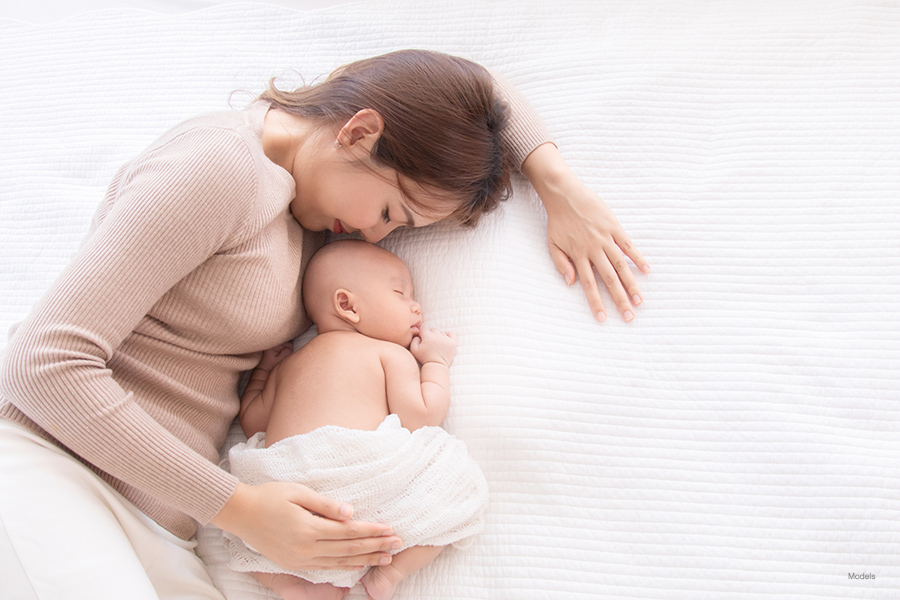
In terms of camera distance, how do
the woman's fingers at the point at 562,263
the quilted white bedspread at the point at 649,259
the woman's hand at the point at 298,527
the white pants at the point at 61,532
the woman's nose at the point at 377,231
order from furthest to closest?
the woman's fingers at the point at 562,263 → the woman's nose at the point at 377,231 → the quilted white bedspread at the point at 649,259 → the woman's hand at the point at 298,527 → the white pants at the point at 61,532

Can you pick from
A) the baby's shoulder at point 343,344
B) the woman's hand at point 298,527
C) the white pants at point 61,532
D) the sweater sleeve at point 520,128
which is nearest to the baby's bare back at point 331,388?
the baby's shoulder at point 343,344

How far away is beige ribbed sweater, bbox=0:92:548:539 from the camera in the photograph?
81cm

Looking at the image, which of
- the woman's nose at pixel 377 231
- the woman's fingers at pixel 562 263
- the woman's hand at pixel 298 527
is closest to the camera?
the woman's hand at pixel 298 527

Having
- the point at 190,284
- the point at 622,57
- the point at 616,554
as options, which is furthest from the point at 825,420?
the point at 190,284

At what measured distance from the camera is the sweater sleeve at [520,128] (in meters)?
Result: 1.26

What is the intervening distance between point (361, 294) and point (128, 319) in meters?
0.38

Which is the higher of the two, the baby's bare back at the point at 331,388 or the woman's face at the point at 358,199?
the woman's face at the point at 358,199

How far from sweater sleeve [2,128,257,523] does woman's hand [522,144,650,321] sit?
60cm

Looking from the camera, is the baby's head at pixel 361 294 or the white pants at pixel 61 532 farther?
the baby's head at pixel 361 294

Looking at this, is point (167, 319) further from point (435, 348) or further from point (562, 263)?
point (562, 263)

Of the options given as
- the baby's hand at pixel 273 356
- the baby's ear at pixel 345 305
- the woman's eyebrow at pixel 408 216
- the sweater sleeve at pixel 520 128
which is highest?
the sweater sleeve at pixel 520 128

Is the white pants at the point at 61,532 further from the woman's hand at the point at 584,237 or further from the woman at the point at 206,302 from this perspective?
the woman's hand at the point at 584,237

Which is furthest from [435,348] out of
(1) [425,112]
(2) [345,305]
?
(1) [425,112]

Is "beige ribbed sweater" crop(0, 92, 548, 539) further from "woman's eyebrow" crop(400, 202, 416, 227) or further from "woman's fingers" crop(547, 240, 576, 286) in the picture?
"woman's fingers" crop(547, 240, 576, 286)
